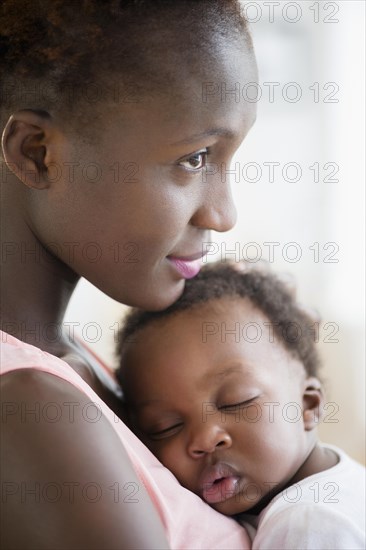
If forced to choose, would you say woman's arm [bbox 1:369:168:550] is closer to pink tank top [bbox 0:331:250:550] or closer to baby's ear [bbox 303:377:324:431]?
pink tank top [bbox 0:331:250:550]

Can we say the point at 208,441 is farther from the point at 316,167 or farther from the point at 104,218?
the point at 316,167

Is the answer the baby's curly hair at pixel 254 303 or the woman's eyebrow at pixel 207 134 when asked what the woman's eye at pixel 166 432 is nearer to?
the baby's curly hair at pixel 254 303

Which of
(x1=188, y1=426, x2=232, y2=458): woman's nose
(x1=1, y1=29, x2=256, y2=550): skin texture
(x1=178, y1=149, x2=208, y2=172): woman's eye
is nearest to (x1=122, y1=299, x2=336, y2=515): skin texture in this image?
(x1=188, y1=426, x2=232, y2=458): woman's nose

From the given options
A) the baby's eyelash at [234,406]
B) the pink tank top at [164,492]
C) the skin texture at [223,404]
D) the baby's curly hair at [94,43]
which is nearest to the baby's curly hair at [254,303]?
the skin texture at [223,404]

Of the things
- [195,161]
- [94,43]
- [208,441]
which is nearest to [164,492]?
[208,441]

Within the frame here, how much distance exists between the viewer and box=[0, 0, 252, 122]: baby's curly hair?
2.76 feet

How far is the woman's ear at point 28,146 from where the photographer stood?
34.0 inches

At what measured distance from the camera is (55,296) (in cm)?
100

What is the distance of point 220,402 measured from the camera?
1.08 metres

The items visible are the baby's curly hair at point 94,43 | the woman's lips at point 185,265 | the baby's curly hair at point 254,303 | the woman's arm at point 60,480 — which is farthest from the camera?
the baby's curly hair at point 254,303

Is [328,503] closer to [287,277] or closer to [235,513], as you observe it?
[235,513]

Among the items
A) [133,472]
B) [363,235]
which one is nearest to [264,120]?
[363,235]

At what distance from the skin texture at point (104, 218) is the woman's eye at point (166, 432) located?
16cm

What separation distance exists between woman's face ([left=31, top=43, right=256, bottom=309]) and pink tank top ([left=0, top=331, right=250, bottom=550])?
0.15m
